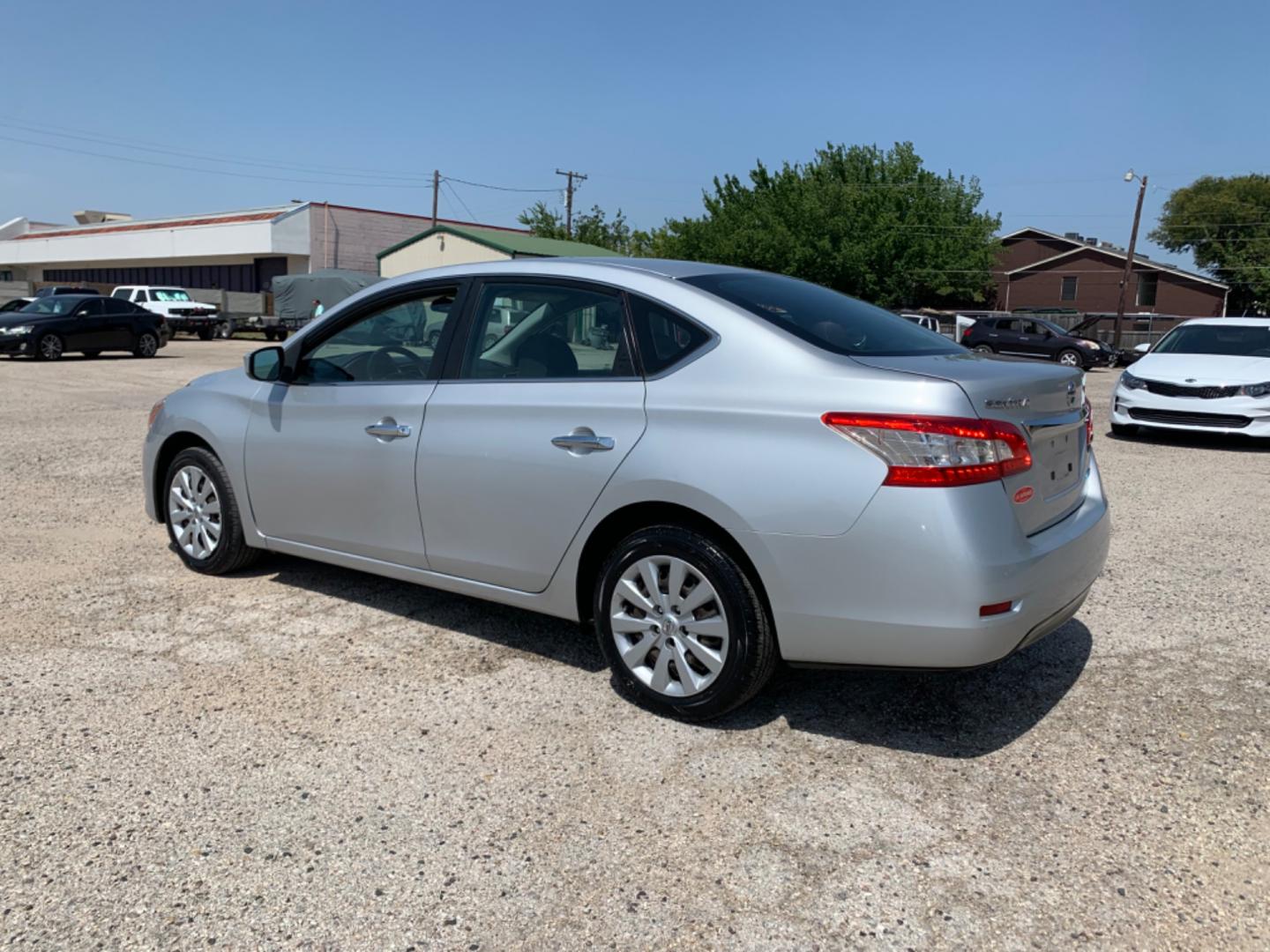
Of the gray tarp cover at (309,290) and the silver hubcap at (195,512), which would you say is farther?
the gray tarp cover at (309,290)

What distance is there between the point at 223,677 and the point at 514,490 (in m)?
1.40

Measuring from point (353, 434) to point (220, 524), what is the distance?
48.1 inches

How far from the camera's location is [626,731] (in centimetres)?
365

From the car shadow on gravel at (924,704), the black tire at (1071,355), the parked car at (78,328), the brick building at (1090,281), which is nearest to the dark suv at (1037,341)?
the black tire at (1071,355)

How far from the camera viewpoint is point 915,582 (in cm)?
312

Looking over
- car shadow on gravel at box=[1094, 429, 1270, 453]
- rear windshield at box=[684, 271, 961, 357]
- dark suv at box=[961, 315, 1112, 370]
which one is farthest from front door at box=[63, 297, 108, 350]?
dark suv at box=[961, 315, 1112, 370]

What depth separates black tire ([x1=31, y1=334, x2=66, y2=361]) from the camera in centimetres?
2259

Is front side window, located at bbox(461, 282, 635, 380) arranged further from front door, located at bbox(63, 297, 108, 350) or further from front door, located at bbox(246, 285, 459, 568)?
front door, located at bbox(63, 297, 108, 350)

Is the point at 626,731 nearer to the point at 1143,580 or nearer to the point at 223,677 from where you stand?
the point at 223,677

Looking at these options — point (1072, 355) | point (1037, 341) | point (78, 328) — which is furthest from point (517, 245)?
point (1072, 355)

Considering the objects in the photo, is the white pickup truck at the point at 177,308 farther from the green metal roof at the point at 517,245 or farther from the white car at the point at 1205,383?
the white car at the point at 1205,383

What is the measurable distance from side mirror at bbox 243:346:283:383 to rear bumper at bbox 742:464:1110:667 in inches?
107

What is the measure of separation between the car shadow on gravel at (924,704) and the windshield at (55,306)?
77.8 feet

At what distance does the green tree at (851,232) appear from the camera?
49938 millimetres
